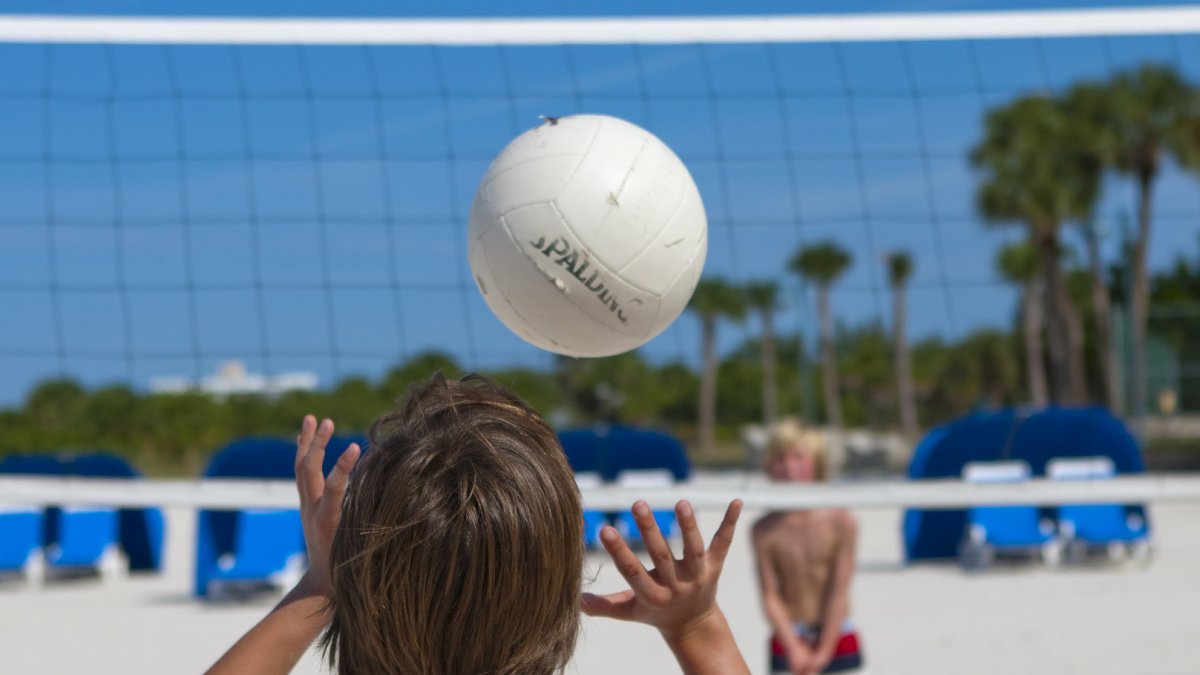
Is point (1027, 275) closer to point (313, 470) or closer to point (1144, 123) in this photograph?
point (1144, 123)

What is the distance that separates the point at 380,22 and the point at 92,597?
578cm

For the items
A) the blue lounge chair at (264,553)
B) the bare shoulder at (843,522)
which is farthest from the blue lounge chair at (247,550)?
the bare shoulder at (843,522)

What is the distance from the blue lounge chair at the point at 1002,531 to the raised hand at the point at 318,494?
9.97 metres

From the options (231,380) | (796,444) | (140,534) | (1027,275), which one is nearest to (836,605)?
(796,444)

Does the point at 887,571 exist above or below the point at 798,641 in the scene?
below

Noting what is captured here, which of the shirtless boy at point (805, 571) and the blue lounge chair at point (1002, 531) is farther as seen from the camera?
the blue lounge chair at point (1002, 531)

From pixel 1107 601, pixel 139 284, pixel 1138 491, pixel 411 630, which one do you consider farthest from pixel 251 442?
pixel 411 630

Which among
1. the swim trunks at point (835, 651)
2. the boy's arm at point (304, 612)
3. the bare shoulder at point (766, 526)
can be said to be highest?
the boy's arm at point (304, 612)

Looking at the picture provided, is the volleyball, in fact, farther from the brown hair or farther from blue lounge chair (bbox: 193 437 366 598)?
blue lounge chair (bbox: 193 437 366 598)

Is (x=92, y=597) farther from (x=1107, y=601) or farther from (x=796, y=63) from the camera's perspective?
(x=1107, y=601)

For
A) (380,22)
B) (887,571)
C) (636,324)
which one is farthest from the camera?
(887,571)

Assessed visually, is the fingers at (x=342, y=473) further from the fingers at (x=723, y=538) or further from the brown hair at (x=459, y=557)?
the fingers at (x=723, y=538)

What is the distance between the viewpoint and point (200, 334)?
23.9 ft

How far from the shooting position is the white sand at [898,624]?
6973 mm
